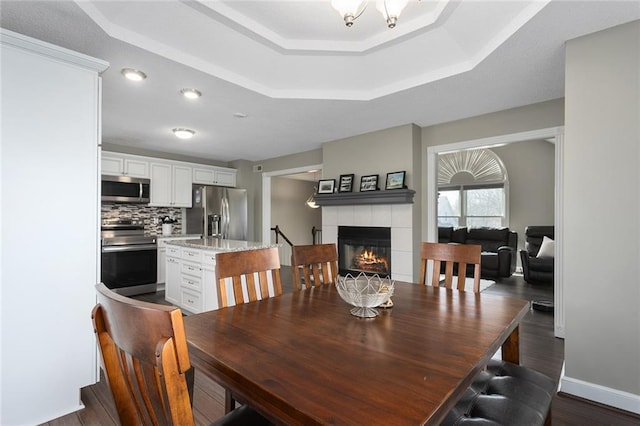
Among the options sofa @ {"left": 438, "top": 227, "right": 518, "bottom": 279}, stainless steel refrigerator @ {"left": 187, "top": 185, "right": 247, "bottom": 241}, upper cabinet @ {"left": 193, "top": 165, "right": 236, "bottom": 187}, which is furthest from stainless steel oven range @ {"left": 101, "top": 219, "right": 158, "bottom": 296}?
sofa @ {"left": 438, "top": 227, "right": 518, "bottom": 279}

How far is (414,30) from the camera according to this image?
7.51 ft

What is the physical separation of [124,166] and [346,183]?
135 inches

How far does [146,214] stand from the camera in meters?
5.34

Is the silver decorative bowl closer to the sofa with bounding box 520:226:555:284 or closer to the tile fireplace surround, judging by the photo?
the tile fireplace surround

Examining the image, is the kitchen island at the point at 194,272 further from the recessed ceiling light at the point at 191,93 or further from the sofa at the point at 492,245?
the sofa at the point at 492,245

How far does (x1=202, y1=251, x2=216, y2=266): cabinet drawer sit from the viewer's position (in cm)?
320

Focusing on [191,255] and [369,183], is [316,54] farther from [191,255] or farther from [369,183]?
[191,255]

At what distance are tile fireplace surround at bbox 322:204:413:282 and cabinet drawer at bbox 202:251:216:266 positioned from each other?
1993mm

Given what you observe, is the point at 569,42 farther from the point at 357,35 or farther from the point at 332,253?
the point at 332,253

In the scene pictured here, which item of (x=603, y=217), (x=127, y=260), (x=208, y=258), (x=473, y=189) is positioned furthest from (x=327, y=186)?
(x=473, y=189)

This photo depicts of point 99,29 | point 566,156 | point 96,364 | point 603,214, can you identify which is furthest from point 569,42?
point 96,364

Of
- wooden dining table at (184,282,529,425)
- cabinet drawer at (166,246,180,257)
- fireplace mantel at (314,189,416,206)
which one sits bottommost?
cabinet drawer at (166,246,180,257)

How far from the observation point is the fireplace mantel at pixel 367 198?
12.3 ft

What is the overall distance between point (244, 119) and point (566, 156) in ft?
10.2
